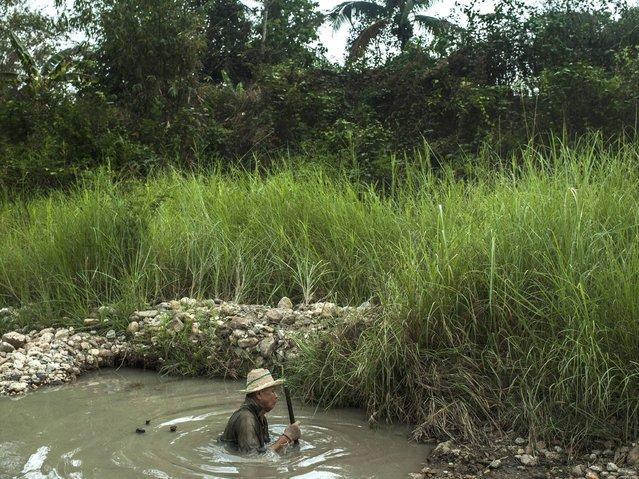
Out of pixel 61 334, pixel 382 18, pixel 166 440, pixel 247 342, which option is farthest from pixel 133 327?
pixel 382 18

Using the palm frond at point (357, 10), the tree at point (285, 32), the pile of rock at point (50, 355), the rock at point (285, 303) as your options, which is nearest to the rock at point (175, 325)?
the pile of rock at point (50, 355)

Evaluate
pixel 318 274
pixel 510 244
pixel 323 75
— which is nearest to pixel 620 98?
pixel 323 75

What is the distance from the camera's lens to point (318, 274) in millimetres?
7734

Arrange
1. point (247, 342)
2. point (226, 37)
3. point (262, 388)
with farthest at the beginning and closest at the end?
point (226, 37), point (247, 342), point (262, 388)

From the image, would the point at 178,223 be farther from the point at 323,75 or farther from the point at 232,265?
the point at 323,75

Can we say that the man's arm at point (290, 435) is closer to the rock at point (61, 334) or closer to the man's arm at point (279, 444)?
the man's arm at point (279, 444)

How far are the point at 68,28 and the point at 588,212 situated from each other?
14367 mm

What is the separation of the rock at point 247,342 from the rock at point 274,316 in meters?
0.27

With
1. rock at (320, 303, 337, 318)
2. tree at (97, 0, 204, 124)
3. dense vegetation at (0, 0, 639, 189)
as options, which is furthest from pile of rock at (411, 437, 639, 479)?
tree at (97, 0, 204, 124)

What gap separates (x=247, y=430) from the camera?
4871 mm

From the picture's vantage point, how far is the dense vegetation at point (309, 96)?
44.1ft

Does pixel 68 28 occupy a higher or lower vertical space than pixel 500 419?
higher

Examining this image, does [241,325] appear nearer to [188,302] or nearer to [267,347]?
[267,347]

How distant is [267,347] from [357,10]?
21.5m
